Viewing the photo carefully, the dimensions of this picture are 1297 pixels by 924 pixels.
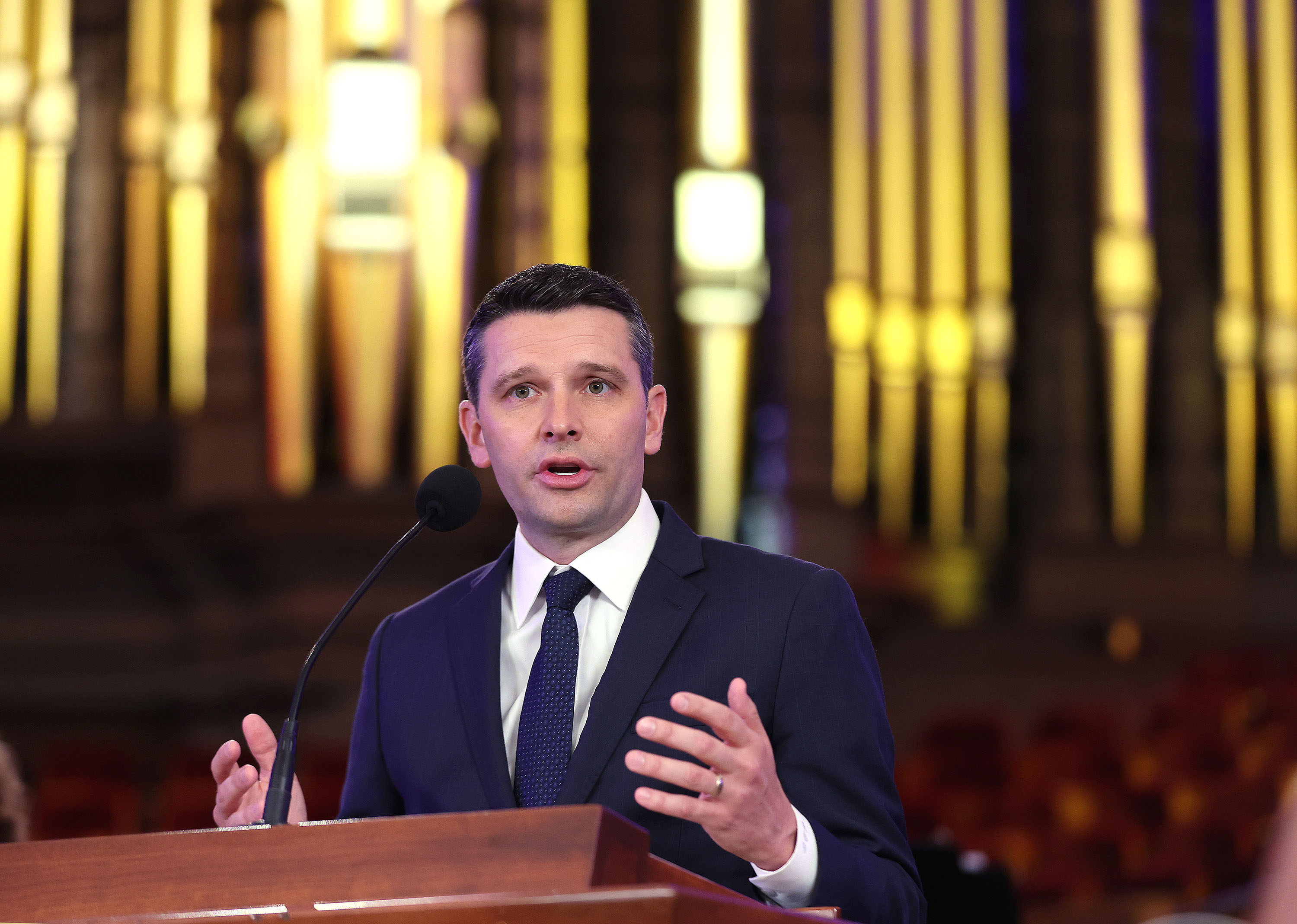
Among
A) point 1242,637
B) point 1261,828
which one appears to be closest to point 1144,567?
point 1242,637

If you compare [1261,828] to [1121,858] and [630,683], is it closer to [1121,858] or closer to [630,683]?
[1121,858]

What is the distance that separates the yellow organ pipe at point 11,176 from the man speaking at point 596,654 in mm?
7166

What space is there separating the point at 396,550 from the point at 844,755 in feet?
1.77

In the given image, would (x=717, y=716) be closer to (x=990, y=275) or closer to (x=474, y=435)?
(x=474, y=435)

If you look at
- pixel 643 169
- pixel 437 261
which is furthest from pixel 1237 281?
pixel 437 261

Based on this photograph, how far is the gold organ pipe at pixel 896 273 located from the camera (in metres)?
9.05

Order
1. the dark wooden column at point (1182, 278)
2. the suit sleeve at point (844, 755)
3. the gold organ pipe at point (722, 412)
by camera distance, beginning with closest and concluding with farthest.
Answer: the suit sleeve at point (844, 755) → the gold organ pipe at point (722, 412) → the dark wooden column at point (1182, 278)

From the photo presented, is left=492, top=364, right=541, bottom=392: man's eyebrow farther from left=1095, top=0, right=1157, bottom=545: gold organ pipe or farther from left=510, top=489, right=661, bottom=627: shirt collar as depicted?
left=1095, top=0, right=1157, bottom=545: gold organ pipe

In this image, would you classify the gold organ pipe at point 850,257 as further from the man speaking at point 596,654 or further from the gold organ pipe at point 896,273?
the man speaking at point 596,654

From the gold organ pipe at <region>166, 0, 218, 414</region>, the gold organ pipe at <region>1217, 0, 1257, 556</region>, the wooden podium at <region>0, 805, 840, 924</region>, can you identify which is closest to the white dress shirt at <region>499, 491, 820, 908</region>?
the wooden podium at <region>0, 805, 840, 924</region>

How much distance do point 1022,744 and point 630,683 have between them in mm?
6023

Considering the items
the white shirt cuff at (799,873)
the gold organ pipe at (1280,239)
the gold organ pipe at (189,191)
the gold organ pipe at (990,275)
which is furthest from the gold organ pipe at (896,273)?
the white shirt cuff at (799,873)

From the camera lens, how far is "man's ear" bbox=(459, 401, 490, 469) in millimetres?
2027

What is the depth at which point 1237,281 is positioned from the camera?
9445 mm
